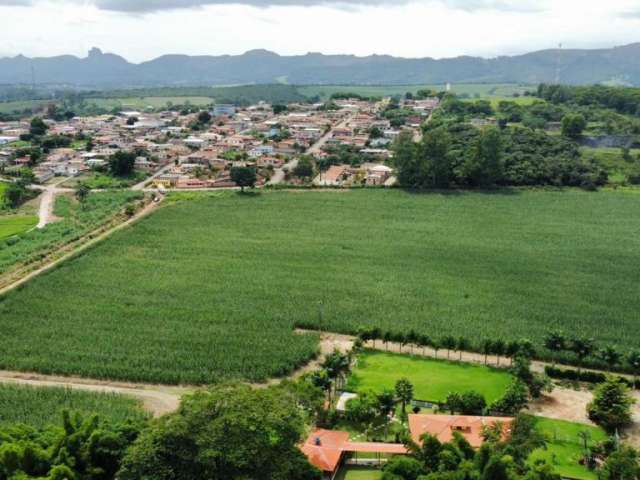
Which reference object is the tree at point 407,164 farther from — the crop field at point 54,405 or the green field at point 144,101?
the green field at point 144,101

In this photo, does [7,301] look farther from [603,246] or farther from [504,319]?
[603,246]

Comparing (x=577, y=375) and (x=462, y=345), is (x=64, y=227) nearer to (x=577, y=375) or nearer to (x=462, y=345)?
(x=462, y=345)

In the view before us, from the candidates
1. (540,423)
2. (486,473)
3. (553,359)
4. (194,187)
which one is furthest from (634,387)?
(194,187)

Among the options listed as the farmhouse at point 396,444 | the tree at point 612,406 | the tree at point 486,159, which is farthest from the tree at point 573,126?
the farmhouse at point 396,444

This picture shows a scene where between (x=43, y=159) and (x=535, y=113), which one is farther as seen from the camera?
(x=535, y=113)

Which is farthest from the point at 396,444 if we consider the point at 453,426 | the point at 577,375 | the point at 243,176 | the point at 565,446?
Result: the point at 243,176

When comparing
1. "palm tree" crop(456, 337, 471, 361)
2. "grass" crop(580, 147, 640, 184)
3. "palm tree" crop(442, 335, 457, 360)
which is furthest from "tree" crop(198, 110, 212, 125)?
"palm tree" crop(442, 335, 457, 360)

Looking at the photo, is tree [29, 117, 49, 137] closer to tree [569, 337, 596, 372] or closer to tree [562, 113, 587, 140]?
tree [562, 113, 587, 140]
